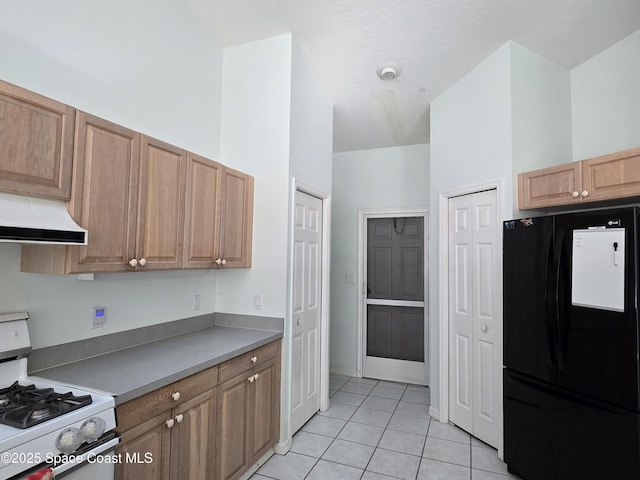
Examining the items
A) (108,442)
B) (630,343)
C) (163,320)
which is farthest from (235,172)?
(630,343)

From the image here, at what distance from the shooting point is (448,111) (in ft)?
10.9

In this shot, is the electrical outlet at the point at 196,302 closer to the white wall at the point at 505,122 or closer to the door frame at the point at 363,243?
the white wall at the point at 505,122

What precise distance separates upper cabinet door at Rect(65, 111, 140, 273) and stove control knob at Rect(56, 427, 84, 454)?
2.20 feet

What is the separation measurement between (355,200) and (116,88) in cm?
324

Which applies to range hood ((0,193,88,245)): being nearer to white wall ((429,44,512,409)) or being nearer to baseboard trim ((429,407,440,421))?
white wall ((429,44,512,409))

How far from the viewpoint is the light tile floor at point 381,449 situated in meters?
2.42

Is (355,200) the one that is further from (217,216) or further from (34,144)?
(34,144)

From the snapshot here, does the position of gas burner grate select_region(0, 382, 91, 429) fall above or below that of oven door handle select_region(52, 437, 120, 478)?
above

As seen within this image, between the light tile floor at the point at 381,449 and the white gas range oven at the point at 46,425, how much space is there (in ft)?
4.54

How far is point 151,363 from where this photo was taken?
180 cm

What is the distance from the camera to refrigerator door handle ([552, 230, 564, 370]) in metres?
2.05

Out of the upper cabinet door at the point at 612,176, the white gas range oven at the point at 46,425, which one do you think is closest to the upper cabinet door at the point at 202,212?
the white gas range oven at the point at 46,425

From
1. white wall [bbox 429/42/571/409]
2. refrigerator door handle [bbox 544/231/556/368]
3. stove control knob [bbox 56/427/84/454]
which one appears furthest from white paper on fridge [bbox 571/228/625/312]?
stove control knob [bbox 56/427/84/454]

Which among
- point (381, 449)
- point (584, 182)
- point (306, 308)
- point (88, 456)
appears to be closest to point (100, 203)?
point (88, 456)
